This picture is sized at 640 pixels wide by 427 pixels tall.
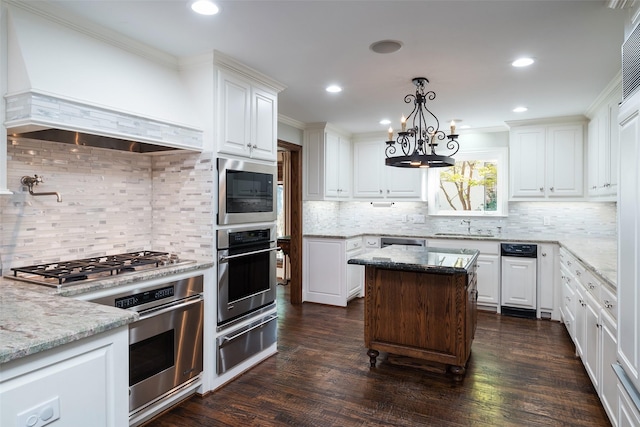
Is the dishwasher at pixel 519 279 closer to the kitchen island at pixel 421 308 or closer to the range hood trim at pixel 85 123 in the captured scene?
the kitchen island at pixel 421 308

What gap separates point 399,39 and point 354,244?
3.22 metres

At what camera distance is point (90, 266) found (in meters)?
2.24

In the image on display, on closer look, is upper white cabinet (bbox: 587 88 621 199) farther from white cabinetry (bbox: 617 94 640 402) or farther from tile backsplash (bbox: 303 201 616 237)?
white cabinetry (bbox: 617 94 640 402)

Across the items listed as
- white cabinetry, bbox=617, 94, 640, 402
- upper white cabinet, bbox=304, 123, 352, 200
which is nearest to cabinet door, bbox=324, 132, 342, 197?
upper white cabinet, bbox=304, 123, 352, 200

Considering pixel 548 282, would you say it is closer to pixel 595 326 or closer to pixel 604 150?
pixel 604 150

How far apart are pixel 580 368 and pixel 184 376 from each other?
309cm

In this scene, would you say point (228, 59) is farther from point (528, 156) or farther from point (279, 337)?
point (528, 156)

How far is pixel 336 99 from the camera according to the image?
13.0 ft

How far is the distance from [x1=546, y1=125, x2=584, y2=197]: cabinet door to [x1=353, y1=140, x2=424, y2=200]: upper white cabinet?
1609mm

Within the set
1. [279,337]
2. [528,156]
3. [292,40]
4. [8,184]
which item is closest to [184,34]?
[292,40]

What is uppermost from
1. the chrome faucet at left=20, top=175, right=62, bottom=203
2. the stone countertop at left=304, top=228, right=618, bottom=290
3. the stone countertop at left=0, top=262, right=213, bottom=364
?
the chrome faucet at left=20, top=175, right=62, bottom=203

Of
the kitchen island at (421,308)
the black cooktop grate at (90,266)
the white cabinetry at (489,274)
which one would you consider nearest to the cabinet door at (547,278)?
the white cabinetry at (489,274)

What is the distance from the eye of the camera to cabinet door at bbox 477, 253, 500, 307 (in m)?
4.74

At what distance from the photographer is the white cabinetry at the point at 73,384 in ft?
3.62
